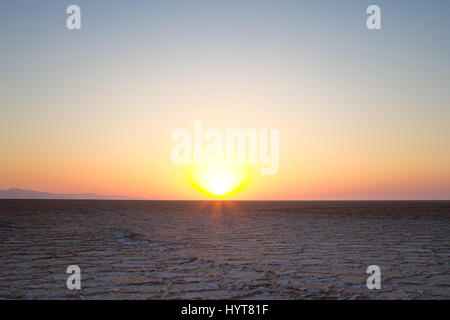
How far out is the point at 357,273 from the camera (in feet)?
45.8

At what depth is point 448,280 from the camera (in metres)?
12.9

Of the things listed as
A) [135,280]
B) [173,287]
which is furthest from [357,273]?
[135,280]

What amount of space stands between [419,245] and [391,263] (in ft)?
25.1

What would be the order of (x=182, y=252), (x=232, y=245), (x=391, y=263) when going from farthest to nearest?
(x=232, y=245) < (x=182, y=252) < (x=391, y=263)

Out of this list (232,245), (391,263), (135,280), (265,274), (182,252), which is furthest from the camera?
(232,245)

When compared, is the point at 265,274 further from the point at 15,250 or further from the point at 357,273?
the point at 15,250

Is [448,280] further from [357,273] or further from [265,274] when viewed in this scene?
[265,274]

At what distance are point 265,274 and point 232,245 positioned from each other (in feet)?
27.2

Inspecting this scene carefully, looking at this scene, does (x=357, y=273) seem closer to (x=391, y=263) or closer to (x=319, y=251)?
(x=391, y=263)
